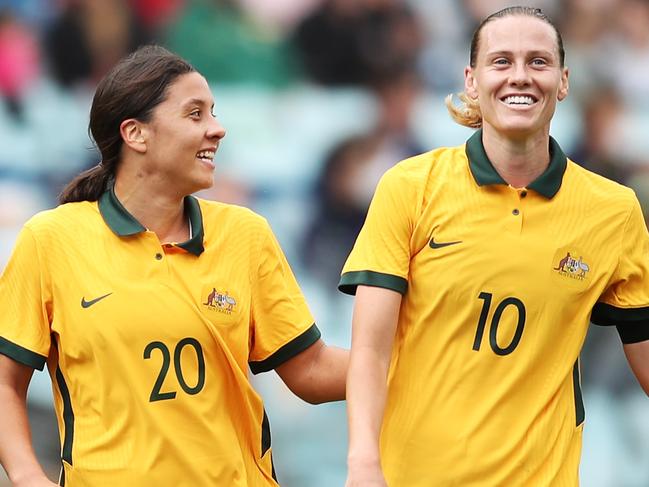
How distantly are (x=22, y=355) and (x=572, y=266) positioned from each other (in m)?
1.46

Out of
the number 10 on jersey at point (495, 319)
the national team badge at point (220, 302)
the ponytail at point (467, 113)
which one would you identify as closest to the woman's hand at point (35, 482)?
the national team badge at point (220, 302)

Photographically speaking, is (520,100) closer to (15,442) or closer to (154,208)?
(154,208)

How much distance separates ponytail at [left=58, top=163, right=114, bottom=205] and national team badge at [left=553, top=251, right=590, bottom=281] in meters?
1.27

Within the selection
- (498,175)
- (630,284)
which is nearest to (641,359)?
(630,284)

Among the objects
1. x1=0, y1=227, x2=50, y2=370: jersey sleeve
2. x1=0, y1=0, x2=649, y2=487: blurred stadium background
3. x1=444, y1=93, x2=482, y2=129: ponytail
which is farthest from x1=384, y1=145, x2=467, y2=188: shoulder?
x1=0, y1=0, x2=649, y2=487: blurred stadium background

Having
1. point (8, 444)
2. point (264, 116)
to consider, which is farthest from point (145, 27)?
point (8, 444)

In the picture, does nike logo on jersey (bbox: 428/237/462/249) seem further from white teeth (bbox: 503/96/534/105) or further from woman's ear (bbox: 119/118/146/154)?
woman's ear (bbox: 119/118/146/154)

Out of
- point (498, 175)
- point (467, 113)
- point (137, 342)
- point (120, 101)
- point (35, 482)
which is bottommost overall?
point (35, 482)

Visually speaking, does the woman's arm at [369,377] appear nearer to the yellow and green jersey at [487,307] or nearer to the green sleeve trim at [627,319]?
the yellow and green jersey at [487,307]

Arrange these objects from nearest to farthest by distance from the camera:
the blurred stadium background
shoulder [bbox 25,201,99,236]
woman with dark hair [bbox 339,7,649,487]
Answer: woman with dark hair [bbox 339,7,649,487]
shoulder [bbox 25,201,99,236]
the blurred stadium background

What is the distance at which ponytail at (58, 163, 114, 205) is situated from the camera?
4.20 m

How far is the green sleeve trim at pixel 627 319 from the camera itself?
158 inches

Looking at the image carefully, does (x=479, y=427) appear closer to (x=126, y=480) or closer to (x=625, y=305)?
(x=625, y=305)

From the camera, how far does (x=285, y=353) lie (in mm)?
4262
